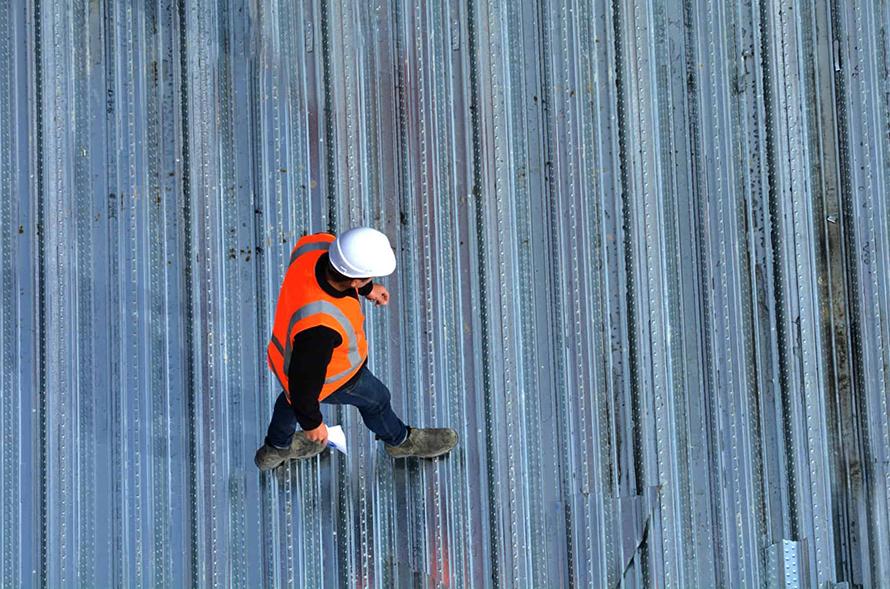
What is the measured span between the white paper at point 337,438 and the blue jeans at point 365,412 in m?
0.14

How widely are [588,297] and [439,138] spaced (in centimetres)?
85

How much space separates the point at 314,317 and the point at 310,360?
12 centimetres

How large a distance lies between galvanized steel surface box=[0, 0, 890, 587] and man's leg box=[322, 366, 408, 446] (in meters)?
0.18

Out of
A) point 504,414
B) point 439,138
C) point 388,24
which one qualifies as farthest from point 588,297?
point 388,24

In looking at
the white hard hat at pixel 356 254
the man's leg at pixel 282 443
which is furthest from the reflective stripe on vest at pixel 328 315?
the man's leg at pixel 282 443

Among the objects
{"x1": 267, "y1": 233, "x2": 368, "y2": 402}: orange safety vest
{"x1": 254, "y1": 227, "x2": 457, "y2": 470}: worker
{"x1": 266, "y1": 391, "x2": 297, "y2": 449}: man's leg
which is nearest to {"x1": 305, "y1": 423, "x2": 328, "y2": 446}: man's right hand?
{"x1": 254, "y1": 227, "x2": 457, "y2": 470}: worker

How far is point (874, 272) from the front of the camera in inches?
105

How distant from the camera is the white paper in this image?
8.67ft

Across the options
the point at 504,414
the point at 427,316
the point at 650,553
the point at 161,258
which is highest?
the point at 161,258

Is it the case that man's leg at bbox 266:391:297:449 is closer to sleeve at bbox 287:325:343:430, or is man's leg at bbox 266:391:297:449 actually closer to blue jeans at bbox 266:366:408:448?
blue jeans at bbox 266:366:408:448

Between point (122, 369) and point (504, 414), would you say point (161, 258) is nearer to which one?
point (122, 369)

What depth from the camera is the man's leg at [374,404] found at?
2297 mm

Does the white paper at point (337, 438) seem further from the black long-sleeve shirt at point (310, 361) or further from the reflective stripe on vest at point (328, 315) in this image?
the black long-sleeve shirt at point (310, 361)

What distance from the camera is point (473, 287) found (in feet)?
8.93
